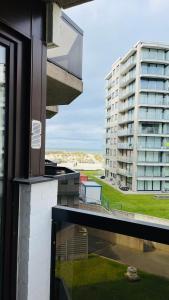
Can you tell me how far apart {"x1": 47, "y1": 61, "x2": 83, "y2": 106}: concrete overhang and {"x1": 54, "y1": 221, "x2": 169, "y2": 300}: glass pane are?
8.15 ft

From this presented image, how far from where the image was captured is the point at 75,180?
4117mm

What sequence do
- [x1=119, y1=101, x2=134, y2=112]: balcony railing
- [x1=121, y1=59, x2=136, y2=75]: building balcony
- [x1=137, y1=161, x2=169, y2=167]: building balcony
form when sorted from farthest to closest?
1. [x1=119, y1=101, x2=134, y2=112]: balcony railing
2. [x1=121, y1=59, x2=136, y2=75]: building balcony
3. [x1=137, y1=161, x2=169, y2=167]: building balcony

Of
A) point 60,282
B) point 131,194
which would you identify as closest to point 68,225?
point 60,282

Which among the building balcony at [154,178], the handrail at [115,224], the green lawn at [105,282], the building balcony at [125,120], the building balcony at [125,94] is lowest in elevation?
the building balcony at [154,178]

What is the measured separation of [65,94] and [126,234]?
3747 millimetres

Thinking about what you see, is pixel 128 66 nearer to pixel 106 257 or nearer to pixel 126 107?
pixel 126 107

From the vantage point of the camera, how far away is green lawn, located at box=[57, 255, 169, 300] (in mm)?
1128

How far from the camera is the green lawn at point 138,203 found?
2180 cm

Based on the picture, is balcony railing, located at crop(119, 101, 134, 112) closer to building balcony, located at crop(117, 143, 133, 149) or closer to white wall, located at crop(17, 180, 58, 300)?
building balcony, located at crop(117, 143, 133, 149)

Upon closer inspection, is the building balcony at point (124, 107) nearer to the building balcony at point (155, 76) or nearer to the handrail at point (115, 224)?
the building balcony at point (155, 76)

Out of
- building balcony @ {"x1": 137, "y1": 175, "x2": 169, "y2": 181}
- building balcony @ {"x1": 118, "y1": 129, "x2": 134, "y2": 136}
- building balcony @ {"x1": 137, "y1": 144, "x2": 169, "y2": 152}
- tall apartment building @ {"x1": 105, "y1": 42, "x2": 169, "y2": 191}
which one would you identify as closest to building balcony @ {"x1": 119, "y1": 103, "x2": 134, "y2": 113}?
tall apartment building @ {"x1": 105, "y1": 42, "x2": 169, "y2": 191}

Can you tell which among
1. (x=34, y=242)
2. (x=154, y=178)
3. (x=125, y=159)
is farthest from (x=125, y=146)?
(x=34, y=242)

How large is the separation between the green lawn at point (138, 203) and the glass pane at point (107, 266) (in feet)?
63.0

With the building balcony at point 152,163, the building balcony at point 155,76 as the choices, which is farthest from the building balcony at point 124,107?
the building balcony at point 152,163
